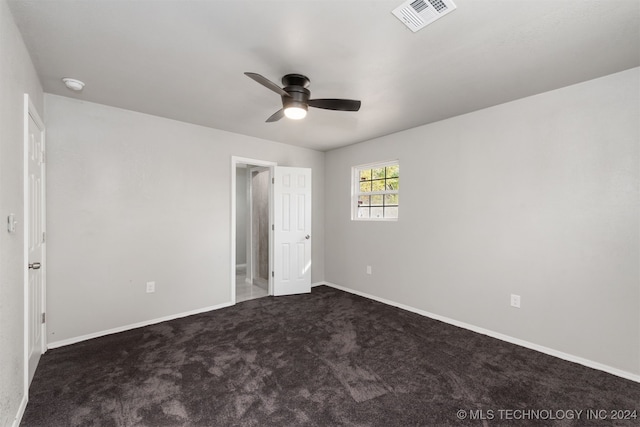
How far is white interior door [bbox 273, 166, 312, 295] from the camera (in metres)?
4.49

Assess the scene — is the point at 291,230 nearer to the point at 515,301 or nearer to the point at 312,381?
the point at 312,381

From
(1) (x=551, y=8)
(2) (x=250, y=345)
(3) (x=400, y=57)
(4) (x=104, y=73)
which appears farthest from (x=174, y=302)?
(1) (x=551, y=8)

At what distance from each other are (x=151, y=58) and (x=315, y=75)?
1.23 meters

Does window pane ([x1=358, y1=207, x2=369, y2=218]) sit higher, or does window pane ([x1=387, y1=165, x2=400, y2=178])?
window pane ([x1=387, y1=165, x2=400, y2=178])

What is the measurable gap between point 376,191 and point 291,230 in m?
1.48

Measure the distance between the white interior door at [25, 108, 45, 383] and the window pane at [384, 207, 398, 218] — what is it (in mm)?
3787

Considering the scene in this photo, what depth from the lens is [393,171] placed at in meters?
4.18

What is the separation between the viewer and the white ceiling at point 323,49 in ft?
5.30

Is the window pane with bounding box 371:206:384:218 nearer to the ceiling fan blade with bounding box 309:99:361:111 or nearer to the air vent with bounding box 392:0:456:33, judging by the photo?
the ceiling fan blade with bounding box 309:99:361:111

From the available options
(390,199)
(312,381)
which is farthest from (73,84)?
(390,199)

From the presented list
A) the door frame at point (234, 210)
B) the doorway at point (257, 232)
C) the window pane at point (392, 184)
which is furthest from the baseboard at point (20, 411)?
the window pane at point (392, 184)

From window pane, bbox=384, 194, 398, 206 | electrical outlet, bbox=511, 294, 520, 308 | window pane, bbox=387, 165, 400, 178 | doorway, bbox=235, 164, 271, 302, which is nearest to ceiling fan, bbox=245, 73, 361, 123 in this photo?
window pane, bbox=387, 165, 400, 178

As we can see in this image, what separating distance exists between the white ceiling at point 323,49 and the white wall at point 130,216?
39 centimetres

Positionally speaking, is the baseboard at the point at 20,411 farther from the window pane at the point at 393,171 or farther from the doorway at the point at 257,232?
the window pane at the point at 393,171
